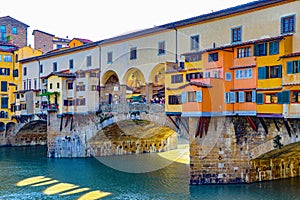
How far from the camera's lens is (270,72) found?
23172 millimetres

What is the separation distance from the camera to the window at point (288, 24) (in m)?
23.0

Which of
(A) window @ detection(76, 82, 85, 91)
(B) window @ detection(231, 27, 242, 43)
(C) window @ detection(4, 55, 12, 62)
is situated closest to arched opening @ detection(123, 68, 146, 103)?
(A) window @ detection(76, 82, 85, 91)

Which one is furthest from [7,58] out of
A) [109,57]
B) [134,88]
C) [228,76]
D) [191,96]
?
[228,76]

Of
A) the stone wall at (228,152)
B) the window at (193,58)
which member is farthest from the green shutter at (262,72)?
the window at (193,58)

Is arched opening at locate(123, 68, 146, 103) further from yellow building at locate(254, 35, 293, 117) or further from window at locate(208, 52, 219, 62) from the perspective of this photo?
yellow building at locate(254, 35, 293, 117)

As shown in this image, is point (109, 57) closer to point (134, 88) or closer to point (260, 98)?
point (134, 88)

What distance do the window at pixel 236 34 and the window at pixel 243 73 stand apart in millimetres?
2549

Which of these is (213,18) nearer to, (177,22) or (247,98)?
(177,22)

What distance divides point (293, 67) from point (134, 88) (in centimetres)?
2176

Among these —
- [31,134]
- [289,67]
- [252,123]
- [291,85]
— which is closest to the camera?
[291,85]

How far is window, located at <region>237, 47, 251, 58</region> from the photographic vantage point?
79.9 feet

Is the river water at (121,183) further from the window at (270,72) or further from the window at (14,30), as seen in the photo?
the window at (14,30)

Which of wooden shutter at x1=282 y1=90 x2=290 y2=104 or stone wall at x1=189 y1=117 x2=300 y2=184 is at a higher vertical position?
wooden shutter at x1=282 y1=90 x2=290 y2=104

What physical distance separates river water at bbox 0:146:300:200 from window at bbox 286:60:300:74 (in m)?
7.99
